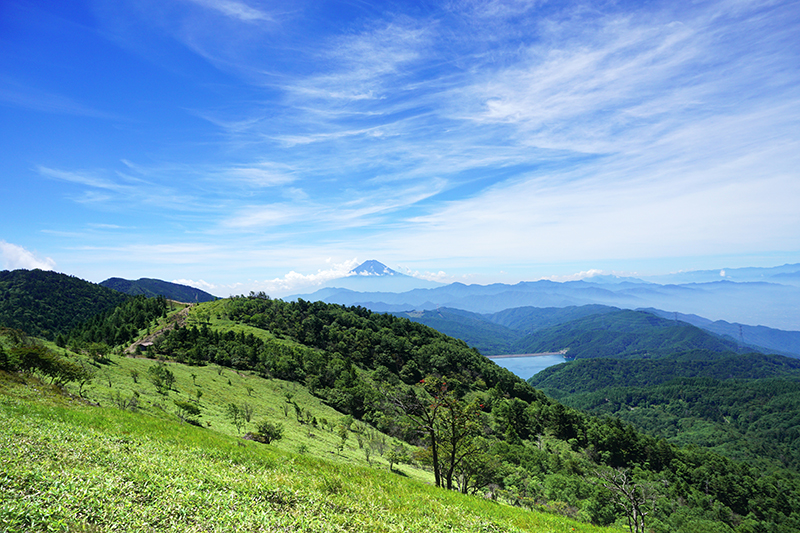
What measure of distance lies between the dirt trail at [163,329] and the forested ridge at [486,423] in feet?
11.1

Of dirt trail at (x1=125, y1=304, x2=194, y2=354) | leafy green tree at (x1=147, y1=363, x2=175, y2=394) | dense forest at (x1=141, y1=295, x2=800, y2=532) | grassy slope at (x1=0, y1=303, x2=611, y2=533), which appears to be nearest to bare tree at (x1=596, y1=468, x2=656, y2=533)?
dense forest at (x1=141, y1=295, x2=800, y2=532)

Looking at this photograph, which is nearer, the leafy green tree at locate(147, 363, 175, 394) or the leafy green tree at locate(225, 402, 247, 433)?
the leafy green tree at locate(225, 402, 247, 433)

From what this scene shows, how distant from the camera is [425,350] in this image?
147000 mm

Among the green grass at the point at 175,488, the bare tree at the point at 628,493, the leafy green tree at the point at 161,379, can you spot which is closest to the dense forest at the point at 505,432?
the bare tree at the point at 628,493

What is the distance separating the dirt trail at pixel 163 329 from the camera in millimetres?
94438

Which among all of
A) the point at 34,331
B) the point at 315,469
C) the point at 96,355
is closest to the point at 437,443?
the point at 315,469

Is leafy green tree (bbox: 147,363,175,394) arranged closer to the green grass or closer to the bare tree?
the green grass

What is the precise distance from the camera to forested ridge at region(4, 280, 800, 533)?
4922cm

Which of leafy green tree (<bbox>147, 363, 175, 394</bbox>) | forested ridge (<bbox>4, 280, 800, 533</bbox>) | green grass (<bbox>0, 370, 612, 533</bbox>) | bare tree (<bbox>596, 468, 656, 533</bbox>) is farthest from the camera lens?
forested ridge (<bbox>4, 280, 800, 533</bbox>)

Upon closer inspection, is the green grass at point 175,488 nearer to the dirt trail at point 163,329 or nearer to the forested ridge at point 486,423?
the forested ridge at point 486,423

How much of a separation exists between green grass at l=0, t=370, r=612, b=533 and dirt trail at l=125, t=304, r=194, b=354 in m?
86.6

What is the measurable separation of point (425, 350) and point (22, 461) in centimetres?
14066

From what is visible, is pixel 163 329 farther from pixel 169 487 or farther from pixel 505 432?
pixel 169 487

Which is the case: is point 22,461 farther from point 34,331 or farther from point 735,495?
point 34,331
